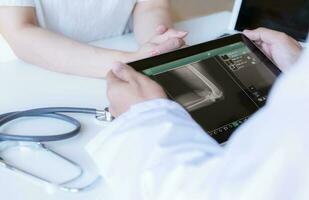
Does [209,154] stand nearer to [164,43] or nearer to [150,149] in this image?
[150,149]

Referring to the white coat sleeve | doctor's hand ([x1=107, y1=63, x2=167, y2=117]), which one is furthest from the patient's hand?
the white coat sleeve

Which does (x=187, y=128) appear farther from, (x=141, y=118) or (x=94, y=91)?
(x=94, y=91)

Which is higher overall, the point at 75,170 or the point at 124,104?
the point at 124,104

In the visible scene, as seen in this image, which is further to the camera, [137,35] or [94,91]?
[137,35]

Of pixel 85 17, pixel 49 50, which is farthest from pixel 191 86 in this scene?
pixel 85 17

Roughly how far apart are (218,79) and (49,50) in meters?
0.41

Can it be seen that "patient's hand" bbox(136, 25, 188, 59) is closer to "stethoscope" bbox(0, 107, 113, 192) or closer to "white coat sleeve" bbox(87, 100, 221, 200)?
"stethoscope" bbox(0, 107, 113, 192)

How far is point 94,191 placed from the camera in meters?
0.67

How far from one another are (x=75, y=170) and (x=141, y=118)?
198 millimetres

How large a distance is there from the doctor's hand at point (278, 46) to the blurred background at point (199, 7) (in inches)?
46.8

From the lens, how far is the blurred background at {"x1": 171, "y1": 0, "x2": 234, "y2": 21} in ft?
6.75

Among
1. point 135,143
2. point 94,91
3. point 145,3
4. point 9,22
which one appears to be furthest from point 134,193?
point 145,3

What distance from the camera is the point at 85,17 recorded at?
3.78 ft

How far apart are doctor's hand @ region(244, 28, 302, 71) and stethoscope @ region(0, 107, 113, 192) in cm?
30
